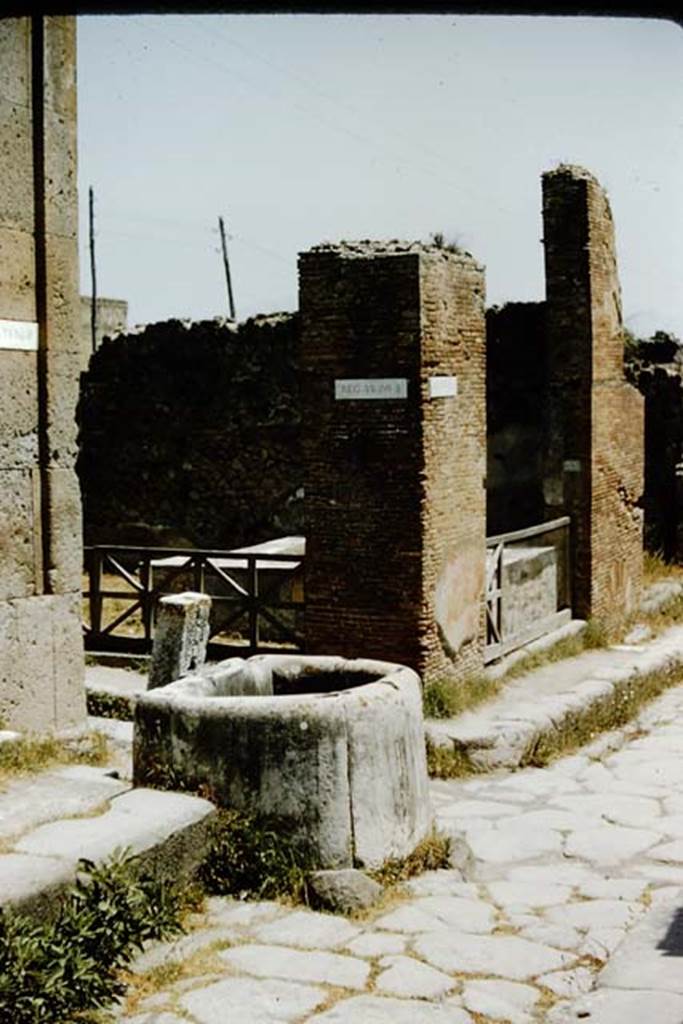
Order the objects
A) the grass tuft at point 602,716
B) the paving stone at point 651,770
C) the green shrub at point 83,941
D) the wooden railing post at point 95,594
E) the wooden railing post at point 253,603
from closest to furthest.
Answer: the green shrub at point 83,941 < the paving stone at point 651,770 < the grass tuft at point 602,716 < the wooden railing post at point 253,603 < the wooden railing post at point 95,594

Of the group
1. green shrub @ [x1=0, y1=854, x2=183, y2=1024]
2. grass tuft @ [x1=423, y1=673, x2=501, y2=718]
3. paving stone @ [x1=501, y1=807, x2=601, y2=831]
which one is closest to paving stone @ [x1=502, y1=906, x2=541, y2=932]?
green shrub @ [x1=0, y1=854, x2=183, y2=1024]

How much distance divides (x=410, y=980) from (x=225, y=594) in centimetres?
834

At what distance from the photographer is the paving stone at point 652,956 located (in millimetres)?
5133

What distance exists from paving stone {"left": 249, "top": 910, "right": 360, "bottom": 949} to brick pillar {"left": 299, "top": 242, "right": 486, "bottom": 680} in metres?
4.67

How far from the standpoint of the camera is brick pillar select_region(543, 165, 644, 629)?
46.6 feet

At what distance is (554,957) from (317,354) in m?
6.10

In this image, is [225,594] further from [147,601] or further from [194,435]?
[194,435]

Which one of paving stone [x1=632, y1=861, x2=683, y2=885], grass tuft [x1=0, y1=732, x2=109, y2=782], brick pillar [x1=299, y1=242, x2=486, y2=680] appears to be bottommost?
paving stone [x1=632, y1=861, x2=683, y2=885]

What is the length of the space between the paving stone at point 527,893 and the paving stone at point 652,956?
0.48 metres

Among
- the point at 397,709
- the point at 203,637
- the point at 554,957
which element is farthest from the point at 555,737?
the point at 554,957

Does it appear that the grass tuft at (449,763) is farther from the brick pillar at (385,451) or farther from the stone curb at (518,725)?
the brick pillar at (385,451)

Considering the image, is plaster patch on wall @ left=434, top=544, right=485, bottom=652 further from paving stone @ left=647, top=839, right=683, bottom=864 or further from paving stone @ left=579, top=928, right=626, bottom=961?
paving stone @ left=579, top=928, right=626, bottom=961

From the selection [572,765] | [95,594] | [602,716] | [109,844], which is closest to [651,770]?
[572,765]

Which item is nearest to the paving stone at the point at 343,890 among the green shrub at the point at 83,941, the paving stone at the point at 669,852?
the green shrub at the point at 83,941
